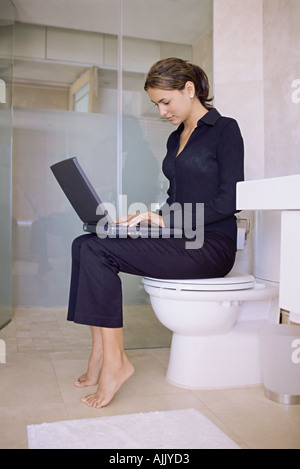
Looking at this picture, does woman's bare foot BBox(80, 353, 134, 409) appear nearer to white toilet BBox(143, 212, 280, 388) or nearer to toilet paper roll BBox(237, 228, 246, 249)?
white toilet BBox(143, 212, 280, 388)

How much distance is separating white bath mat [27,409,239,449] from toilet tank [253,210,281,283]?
0.92 metres

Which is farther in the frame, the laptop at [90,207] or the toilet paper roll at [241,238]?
the toilet paper roll at [241,238]

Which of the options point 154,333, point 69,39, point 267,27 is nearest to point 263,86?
point 267,27

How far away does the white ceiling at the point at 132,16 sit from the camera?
254 centimetres

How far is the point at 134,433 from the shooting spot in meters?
1.43

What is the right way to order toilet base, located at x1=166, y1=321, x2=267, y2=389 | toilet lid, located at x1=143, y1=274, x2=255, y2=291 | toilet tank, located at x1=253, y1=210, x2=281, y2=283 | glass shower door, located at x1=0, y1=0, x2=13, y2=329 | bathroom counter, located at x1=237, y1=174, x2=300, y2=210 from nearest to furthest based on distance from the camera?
bathroom counter, located at x1=237, y1=174, x2=300, y2=210
toilet lid, located at x1=143, y1=274, x2=255, y2=291
toilet base, located at x1=166, y1=321, x2=267, y2=389
toilet tank, located at x1=253, y1=210, x2=281, y2=283
glass shower door, located at x1=0, y1=0, x2=13, y2=329

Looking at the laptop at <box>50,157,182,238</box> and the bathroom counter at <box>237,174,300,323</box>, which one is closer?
the bathroom counter at <box>237,174,300,323</box>

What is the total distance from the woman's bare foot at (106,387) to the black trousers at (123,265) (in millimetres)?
164

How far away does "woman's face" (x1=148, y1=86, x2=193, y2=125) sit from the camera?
1948 mm

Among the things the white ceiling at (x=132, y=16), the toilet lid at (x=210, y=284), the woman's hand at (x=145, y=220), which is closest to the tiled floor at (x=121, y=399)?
the toilet lid at (x=210, y=284)

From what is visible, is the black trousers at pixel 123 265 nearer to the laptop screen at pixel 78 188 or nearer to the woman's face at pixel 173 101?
the laptop screen at pixel 78 188

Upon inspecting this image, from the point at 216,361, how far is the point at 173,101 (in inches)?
40.6

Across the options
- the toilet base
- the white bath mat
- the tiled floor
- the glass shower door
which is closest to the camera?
the white bath mat

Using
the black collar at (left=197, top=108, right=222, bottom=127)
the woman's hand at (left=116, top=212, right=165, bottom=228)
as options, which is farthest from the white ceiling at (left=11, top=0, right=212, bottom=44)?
the woman's hand at (left=116, top=212, right=165, bottom=228)
